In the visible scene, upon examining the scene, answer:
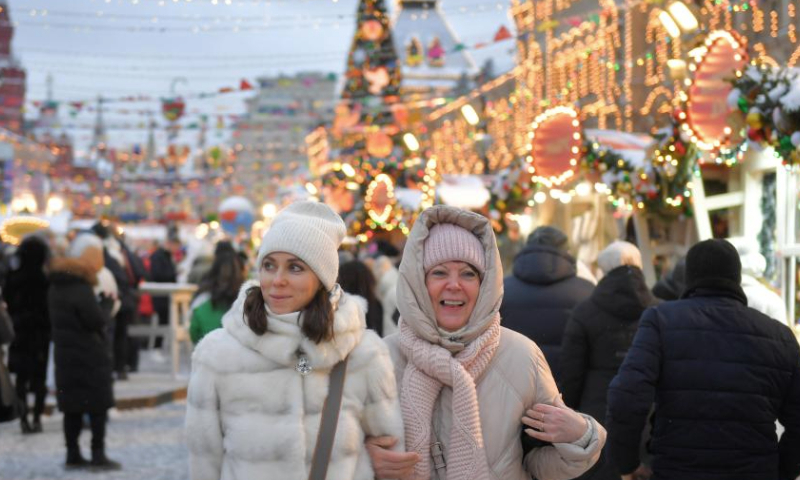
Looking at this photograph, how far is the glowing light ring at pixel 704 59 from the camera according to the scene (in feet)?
30.9

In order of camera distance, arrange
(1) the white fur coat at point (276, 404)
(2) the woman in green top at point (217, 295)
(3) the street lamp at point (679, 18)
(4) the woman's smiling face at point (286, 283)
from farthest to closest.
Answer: (3) the street lamp at point (679, 18), (2) the woman in green top at point (217, 295), (4) the woman's smiling face at point (286, 283), (1) the white fur coat at point (276, 404)

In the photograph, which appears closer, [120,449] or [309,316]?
[309,316]

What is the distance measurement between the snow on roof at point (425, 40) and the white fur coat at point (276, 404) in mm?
75350

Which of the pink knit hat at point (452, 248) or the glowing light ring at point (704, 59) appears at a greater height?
the glowing light ring at point (704, 59)

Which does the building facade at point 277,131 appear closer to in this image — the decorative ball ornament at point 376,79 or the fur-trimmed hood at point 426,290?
the decorative ball ornament at point 376,79

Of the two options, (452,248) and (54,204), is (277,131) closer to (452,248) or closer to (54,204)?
(54,204)

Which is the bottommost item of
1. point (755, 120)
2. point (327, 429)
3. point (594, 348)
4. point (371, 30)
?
point (594, 348)

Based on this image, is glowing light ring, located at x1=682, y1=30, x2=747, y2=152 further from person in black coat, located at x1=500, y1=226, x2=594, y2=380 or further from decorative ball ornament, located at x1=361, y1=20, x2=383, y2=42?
decorative ball ornament, located at x1=361, y1=20, x2=383, y2=42

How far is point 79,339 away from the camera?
9430 mm

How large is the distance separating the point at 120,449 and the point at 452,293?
7.85 metres

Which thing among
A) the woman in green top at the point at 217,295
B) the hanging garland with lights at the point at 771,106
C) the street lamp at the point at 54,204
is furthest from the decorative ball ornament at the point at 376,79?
the woman in green top at the point at 217,295

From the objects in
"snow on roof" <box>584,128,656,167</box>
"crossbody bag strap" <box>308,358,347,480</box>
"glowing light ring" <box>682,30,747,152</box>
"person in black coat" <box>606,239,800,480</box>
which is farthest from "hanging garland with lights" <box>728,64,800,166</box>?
"crossbody bag strap" <box>308,358,347,480</box>

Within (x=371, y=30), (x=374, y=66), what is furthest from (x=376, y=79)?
(x=371, y=30)

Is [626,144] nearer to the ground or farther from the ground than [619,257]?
farther from the ground
